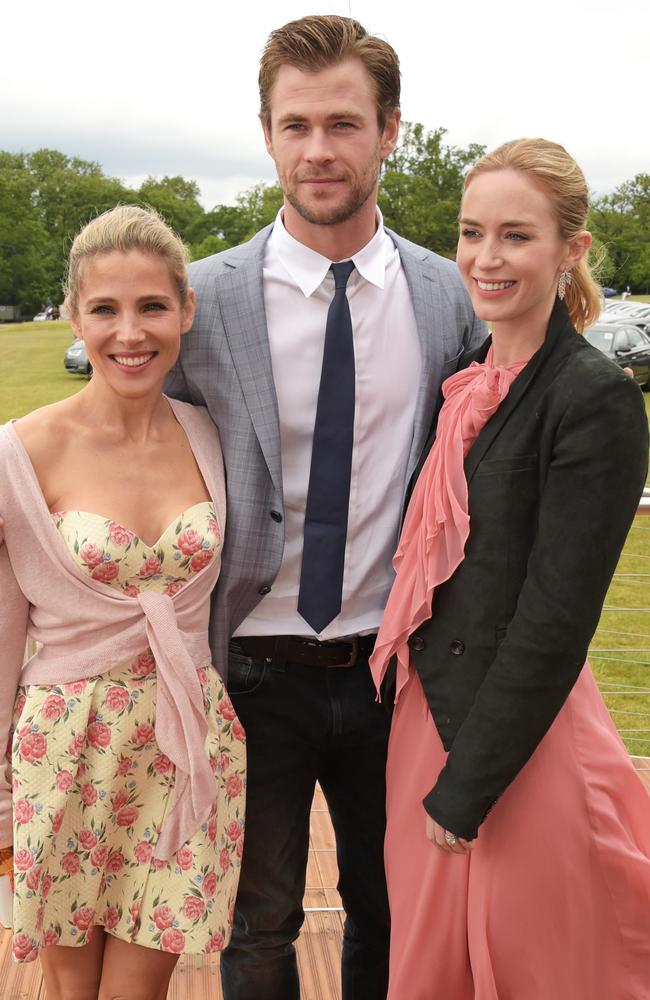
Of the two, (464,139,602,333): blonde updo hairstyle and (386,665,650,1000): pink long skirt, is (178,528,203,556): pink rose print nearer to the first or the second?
(386,665,650,1000): pink long skirt

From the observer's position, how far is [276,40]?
2363 mm

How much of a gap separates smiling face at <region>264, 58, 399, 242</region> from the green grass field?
4.79ft

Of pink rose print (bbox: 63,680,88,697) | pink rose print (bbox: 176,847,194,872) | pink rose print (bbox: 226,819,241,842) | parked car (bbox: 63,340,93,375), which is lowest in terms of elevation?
parked car (bbox: 63,340,93,375)

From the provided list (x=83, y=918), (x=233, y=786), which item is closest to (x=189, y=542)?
(x=233, y=786)

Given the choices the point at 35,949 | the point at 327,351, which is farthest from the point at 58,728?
the point at 327,351

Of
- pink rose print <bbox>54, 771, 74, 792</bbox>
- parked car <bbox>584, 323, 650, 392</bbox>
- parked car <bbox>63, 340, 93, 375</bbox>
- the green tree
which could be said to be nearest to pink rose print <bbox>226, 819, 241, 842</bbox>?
pink rose print <bbox>54, 771, 74, 792</bbox>

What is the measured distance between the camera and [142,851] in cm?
211

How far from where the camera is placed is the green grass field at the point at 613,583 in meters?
7.04

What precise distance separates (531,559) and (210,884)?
100 centimetres

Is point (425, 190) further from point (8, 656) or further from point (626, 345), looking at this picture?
point (8, 656)

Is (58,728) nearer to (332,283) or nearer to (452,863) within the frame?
(452,863)

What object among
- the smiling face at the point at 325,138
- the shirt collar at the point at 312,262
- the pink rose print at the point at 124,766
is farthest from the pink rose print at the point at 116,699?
the smiling face at the point at 325,138

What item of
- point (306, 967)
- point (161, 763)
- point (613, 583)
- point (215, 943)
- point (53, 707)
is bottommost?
point (613, 583)

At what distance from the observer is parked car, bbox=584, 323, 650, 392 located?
783 inches
